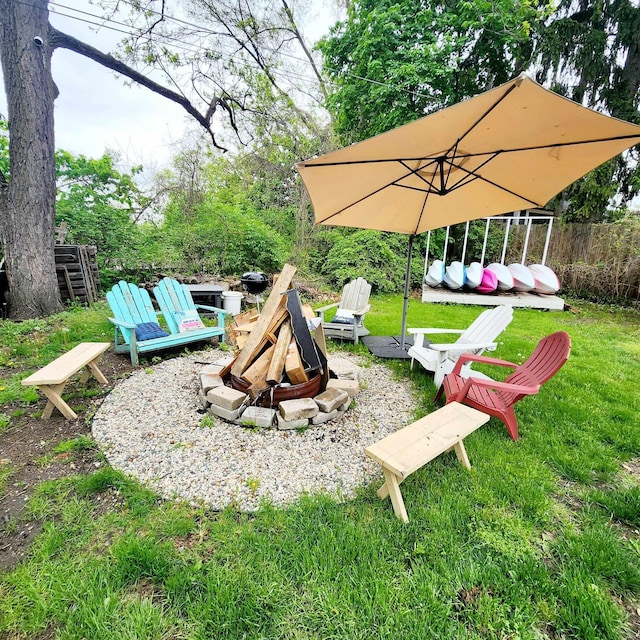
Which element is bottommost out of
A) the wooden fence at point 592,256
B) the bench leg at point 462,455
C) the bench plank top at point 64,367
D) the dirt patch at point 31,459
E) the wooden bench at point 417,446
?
the dirt patch at point 31,459

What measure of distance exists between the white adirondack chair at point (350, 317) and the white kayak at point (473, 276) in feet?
11.6

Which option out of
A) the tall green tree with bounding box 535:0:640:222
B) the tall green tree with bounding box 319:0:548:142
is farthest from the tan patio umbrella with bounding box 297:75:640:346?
the tall green tree with bounding box 535:0:640:222

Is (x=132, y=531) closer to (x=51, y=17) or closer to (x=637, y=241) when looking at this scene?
(x=51, y=17)

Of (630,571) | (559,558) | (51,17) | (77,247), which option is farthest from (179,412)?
(51,17)

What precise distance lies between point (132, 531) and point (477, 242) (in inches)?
381

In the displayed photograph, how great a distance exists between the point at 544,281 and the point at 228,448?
7589 mm

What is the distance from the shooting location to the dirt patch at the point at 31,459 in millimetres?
1610

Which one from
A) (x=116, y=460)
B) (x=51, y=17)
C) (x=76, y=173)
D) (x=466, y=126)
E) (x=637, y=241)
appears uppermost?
(x=51, y=17)

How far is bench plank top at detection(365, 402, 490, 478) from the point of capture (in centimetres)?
164

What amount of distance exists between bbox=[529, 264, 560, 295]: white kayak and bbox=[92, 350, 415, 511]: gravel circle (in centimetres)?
578

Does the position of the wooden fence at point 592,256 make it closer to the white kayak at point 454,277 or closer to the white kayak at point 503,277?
the white kayak at point 503,277

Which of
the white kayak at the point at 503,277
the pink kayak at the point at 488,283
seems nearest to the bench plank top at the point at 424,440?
the pink kayak at the point at 488,283

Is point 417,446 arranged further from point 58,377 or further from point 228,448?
point 58,377

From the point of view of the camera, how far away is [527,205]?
332cm
